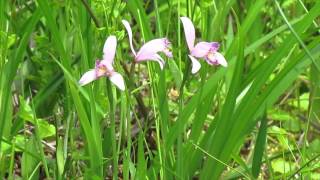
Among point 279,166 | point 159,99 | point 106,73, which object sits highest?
point 106,73

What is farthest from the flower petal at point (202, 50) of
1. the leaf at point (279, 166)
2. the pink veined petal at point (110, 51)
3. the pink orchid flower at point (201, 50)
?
the leaf at point (279, 166)

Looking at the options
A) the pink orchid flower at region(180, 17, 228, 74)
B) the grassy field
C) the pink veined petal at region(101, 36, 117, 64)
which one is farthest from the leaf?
the pink veined petal at region(101, 36, 117, 64)

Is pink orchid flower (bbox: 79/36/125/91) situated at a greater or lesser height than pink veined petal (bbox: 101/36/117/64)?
lesser

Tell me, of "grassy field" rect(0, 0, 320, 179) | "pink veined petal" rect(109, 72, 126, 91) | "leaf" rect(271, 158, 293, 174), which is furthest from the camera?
"leaf" rect(271, 158, 293, 174)

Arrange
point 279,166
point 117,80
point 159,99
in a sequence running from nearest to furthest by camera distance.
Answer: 1. point 117,80
2. point 159,99
3. point 279,166

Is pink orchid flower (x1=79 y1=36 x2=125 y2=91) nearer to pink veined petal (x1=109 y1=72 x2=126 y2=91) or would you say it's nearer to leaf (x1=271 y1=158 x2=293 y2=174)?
pink veined petal (x1=109 y1=72 x2=126 y2=91)

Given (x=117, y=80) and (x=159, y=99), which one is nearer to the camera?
(x=117, y=80)

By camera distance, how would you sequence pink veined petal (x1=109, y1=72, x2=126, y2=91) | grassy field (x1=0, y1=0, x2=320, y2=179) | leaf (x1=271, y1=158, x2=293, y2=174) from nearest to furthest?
1. pink veined petal (x1=109, y1=72, x2=126, y2=91)
2. grassy field (x1=0, y1=0, x2=320, y2=179)
3. leaf (x1=271, y1=158, x2=293, y2=174)

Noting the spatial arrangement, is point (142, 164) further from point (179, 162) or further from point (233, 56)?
point (233, 56)

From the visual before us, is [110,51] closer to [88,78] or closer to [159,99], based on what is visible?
[88,78]

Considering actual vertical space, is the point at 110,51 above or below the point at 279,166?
above

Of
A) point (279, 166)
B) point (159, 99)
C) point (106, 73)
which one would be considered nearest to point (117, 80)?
point (106, 73)

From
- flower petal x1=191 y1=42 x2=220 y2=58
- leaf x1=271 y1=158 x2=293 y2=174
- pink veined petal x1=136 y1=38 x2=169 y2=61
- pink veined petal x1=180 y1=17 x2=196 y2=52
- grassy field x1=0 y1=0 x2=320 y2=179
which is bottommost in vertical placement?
leaf x1=271 y1=158 x2=293 y2=174
